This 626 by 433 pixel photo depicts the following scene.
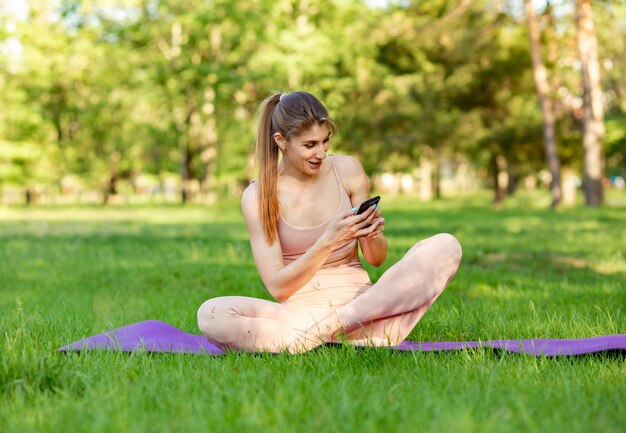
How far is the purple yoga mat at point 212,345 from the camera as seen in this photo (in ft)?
12.9

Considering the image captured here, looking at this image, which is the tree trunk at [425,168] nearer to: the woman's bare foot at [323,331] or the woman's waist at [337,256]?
the woman's waist at [337,256]

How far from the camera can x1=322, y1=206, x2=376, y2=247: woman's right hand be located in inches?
163

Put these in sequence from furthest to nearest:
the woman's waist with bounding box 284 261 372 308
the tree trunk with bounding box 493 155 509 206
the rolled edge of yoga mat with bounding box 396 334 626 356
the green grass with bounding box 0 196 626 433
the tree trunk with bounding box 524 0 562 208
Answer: the tree trunk with bounding box 493 155 509 206
the tree trunk with bounding box 524 0 562 208
the woman's waist with bounding box 284 261 372 308
the rolled edge of yoga mat with bounding box 396 334 626 356
the green grass with bounding box 0 196 626 433

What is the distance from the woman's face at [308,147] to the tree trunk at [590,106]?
2121 centimetres

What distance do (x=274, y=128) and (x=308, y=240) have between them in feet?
2.22

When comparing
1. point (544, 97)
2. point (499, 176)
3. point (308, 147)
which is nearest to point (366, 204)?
point (308, 147)

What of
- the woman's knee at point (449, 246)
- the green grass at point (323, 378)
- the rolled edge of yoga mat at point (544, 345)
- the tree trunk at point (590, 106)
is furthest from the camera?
the tree trunk at point (590, 106)

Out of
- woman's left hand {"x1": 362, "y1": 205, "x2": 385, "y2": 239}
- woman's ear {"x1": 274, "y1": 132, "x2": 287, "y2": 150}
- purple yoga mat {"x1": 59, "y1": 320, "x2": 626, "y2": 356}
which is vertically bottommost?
purple yoga mat {"x1": 59, "y1": 320, "x2": 626, "y2": 356}

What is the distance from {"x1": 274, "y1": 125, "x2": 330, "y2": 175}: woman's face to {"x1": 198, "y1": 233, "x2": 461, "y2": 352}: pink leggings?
0.72 m

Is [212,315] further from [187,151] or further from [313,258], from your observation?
[187,151]

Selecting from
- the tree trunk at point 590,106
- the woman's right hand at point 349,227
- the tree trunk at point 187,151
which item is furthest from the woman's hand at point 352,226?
the tree trunk at point 187,151

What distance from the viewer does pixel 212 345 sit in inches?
178

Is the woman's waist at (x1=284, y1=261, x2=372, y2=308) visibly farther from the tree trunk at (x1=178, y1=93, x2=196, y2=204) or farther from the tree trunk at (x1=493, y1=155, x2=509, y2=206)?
the tree trunk at (x1=178, y1=93, x2=196, y2=204)

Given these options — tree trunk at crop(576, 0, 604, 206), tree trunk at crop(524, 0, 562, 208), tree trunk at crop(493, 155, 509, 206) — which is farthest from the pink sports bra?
tree trunk at crop(493, 155, 509, 206)
